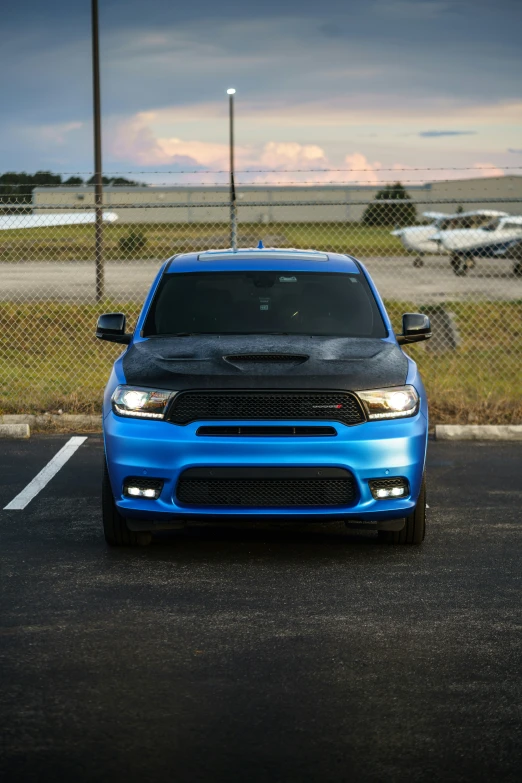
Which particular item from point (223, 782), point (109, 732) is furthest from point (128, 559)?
point (223, 782)

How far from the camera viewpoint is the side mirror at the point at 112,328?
7480 millimetres

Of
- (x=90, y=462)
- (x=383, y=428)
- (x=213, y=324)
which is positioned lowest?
(x=90, y=462)

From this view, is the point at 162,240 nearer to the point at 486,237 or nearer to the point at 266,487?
the point at 486,237

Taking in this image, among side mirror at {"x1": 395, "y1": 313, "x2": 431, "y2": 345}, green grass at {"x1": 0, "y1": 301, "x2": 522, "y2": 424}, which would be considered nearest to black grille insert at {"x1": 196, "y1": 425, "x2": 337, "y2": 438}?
side mirror at {"x1": 395, "y1": 313, "x2": 431, "y2": 345}

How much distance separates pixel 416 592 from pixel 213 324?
2376mm

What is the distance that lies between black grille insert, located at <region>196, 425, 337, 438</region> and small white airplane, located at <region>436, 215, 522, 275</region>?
24.9 meters

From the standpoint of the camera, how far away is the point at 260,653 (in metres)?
4.82

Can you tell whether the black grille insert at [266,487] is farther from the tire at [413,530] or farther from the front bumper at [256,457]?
the tire at [413,530]

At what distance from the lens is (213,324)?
24.1 feet

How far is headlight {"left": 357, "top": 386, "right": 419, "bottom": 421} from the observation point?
622cm

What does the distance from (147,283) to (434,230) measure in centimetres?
1280

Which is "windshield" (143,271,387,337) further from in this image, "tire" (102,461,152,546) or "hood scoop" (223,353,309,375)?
"tire" (102,461,152,546)

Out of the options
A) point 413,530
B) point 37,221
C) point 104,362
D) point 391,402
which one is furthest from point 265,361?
Result: point 37,221

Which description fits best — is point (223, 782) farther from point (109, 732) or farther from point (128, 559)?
point (128, 559)
